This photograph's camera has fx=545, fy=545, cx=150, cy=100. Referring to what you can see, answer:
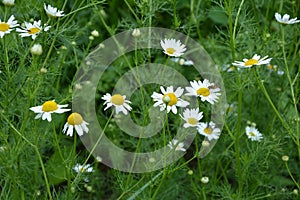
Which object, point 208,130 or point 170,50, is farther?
point 208,130

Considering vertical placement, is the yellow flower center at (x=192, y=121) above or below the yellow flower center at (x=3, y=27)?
below

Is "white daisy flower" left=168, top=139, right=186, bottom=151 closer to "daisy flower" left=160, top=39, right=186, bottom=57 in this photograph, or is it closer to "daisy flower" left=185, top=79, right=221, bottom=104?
"daisy flower" left=185, top=79, right=221, bottom=104

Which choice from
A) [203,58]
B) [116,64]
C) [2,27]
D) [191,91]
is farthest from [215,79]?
[2,27]

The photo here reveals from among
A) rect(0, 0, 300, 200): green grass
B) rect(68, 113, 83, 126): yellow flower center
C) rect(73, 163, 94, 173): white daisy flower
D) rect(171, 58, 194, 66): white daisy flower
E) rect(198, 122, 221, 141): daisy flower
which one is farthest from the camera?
rect(171, 58, 194, 66): white daisy flower

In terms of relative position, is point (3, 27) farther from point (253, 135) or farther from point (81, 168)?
point (253, 135)

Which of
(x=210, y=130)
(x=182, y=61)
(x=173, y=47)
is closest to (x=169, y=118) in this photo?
(x=182, y=61)

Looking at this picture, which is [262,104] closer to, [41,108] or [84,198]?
[84,198]

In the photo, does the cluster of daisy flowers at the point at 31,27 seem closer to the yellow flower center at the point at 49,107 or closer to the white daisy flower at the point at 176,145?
the yellow flower center at the point at 49,107

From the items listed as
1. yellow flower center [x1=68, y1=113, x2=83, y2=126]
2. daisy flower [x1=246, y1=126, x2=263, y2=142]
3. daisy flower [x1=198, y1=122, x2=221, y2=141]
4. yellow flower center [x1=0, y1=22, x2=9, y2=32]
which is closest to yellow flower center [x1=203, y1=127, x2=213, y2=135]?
daisy flower [x1=198, y1=122, x2=221, y2=141]

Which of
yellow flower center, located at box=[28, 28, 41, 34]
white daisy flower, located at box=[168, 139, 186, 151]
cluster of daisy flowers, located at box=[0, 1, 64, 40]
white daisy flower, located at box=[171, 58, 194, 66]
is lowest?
white daisy flower, located at box=[171, 58, 194, 66]

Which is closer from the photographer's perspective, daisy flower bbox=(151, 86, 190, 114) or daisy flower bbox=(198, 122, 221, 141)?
daisy flower bbox=(151, 86, 190, 114)

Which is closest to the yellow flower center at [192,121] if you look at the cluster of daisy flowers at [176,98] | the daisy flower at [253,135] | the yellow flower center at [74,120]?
the cluster of daisy flowers at [176,98]

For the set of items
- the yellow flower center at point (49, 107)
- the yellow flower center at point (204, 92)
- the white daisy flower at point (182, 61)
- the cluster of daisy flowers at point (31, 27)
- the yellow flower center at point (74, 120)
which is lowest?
the white daisy flower at point (182, 61)
